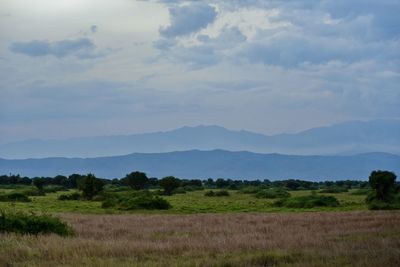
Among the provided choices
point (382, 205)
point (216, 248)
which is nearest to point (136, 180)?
point (382, 205)

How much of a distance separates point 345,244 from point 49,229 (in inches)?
498

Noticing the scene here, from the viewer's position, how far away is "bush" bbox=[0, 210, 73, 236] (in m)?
25.8

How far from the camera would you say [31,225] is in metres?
26.2

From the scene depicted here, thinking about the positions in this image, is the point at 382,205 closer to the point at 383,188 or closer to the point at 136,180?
the point at 383,188

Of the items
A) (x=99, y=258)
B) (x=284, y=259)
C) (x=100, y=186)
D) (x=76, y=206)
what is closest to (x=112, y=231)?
(x=99, y=258)

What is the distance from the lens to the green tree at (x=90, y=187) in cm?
6888

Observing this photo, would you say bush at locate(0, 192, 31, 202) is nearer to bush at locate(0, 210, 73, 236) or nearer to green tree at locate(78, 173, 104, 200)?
green tree at locate(78, 173, 104, 200)

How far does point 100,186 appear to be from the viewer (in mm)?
70250

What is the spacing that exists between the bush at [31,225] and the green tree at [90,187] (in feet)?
139

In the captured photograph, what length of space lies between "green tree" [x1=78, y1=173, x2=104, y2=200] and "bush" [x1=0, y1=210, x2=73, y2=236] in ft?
139

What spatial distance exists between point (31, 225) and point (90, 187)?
4299 centimetres

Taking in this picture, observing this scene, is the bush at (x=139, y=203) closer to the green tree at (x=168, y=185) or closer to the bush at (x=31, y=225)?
the green tree at (x=168, y=185)

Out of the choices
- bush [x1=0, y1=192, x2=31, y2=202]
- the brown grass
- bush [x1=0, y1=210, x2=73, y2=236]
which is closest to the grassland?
the brown grass

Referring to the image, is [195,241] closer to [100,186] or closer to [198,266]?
[198,266]
